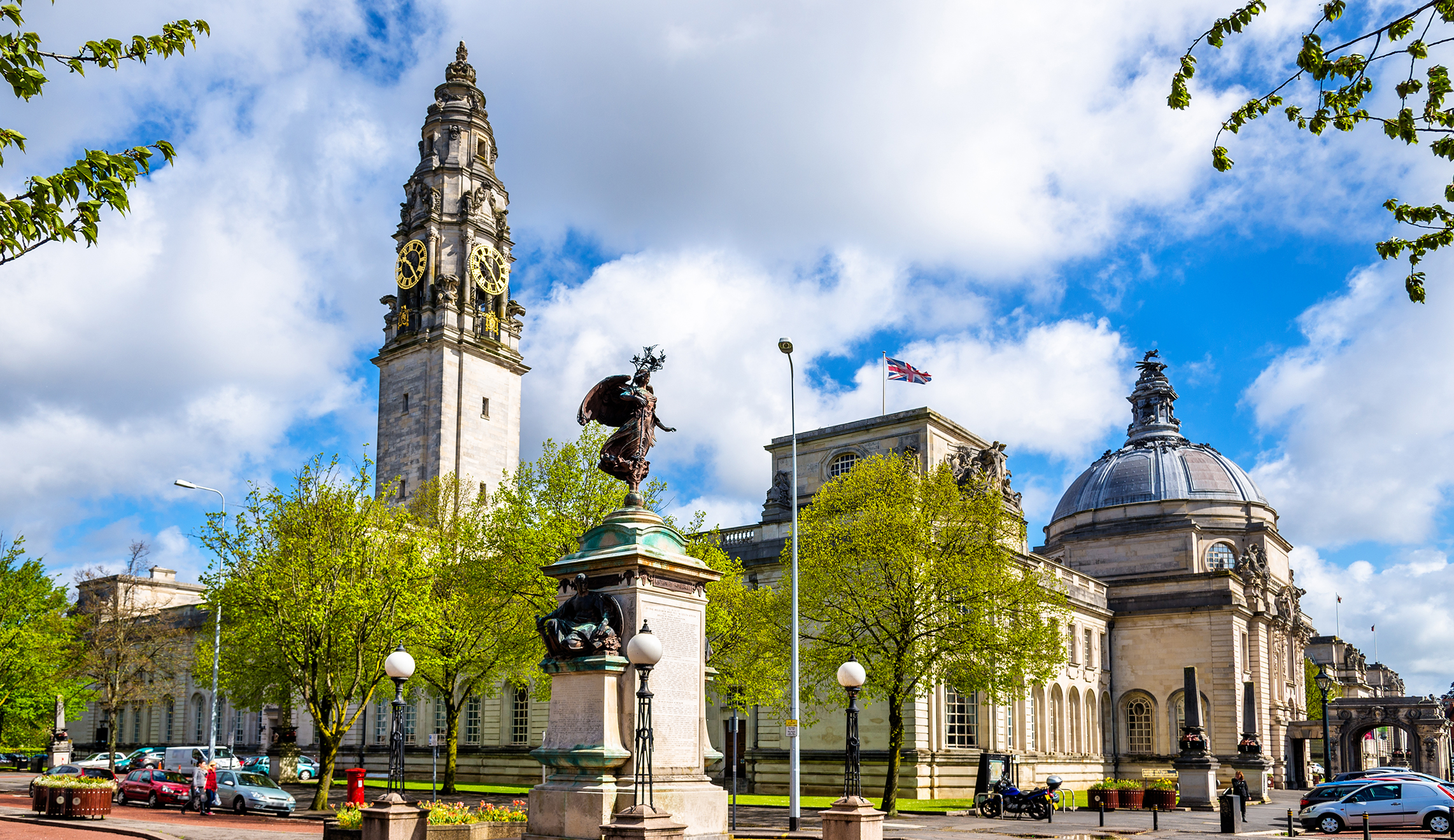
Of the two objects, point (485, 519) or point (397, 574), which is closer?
point (397, 574)

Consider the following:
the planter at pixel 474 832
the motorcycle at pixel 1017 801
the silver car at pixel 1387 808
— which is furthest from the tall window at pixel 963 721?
the planter at pixel 474 832

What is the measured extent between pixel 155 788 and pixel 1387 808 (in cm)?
3550

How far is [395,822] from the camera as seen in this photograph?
52.1 ft

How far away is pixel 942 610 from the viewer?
34.3 metres

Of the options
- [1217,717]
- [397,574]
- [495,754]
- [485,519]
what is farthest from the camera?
[1217,717]

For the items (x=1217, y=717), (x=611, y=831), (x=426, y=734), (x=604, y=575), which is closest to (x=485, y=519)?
(x=426, y=734)

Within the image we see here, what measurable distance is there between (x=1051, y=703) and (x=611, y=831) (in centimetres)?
4865

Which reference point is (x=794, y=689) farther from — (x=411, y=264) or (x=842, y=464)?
(x=411, y=264)

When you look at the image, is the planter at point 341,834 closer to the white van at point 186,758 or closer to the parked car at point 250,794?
the parked car at point 250,794

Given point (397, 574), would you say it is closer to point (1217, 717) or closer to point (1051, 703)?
point (1051, 703)

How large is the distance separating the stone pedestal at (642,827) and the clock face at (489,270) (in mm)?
57506

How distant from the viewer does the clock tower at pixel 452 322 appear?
211 ft

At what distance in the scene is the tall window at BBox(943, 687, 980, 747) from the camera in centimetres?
4669

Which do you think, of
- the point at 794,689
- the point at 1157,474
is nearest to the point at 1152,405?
the point at 1157,474
